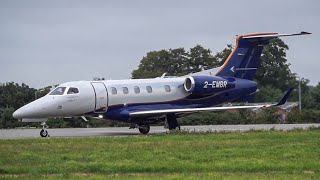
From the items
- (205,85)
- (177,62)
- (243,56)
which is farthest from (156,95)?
(177,62)

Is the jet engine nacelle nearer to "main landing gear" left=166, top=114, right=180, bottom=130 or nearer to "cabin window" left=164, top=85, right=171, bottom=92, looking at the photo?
"cabin window" left=164, top=85, right=171, bottom=92

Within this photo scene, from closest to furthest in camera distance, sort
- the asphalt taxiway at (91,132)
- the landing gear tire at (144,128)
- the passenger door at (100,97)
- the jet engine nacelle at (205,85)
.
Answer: the asphalt taxiway at (91,132), the passenger door at (100,97), the landing gear tire at (144,128), the jet engine nacelle at (205,85)

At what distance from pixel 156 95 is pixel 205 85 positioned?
249cm

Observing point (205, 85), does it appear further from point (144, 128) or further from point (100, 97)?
point (100, 97)

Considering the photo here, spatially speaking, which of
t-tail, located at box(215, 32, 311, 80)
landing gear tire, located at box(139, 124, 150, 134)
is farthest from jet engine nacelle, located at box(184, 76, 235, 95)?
landing gear tire, located at box(139, 124, 150, 134)

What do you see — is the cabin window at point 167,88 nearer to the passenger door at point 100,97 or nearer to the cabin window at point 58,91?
the passenger door at point 100,97

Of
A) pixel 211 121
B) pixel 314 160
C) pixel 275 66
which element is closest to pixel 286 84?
pixel 275 66

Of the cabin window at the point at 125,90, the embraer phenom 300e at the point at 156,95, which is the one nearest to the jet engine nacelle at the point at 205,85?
the embraer phenom 300e at the point at 156,95

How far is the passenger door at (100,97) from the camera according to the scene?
101ft

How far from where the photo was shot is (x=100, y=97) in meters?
30.9

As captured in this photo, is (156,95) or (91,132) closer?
(156,95)

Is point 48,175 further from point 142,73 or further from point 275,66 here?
point 275,66

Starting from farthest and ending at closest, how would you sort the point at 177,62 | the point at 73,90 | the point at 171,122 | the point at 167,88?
the point at 177,62, the point at 167,88, the point at 171,122, the point at 73,90

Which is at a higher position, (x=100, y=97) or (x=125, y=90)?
(x=125, y=90)
